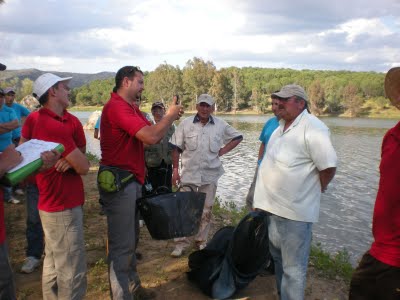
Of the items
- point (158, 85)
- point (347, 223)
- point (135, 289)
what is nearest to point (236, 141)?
point (135, 289)

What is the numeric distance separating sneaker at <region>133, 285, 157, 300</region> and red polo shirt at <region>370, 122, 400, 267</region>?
2325 millimetres

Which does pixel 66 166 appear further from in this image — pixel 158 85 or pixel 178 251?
pixel 158 85

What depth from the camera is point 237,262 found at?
4.06 metres

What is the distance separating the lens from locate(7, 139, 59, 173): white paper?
2372mm

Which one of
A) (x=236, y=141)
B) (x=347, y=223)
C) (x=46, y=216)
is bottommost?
(x=347, y=223)

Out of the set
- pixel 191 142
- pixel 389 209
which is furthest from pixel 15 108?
pixel 389 209

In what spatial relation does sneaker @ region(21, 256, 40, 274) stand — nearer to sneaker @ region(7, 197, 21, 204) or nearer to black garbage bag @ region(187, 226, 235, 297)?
black garbage bag @ region(187, 226, 235, 297)

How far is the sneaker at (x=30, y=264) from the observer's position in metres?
4.42

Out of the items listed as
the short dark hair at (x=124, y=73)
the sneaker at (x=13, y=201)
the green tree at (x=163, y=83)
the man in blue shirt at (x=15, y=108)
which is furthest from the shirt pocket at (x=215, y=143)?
the green tree at (x=163, y=83)

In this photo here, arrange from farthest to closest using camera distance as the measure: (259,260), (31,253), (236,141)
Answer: (236,141) < (31,253) < (259,260)

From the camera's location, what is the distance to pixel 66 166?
9.59ft

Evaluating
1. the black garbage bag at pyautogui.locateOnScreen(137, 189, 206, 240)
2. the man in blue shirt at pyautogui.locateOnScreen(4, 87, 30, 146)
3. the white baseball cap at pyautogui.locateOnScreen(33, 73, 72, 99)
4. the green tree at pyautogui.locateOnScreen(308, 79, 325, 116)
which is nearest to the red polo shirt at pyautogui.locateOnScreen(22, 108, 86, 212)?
the white baseball cap at pyautogui.locateOnScreen(33, 73, 72, 99)

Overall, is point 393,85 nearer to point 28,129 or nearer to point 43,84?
point 43,84

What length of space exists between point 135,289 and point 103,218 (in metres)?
3.14
